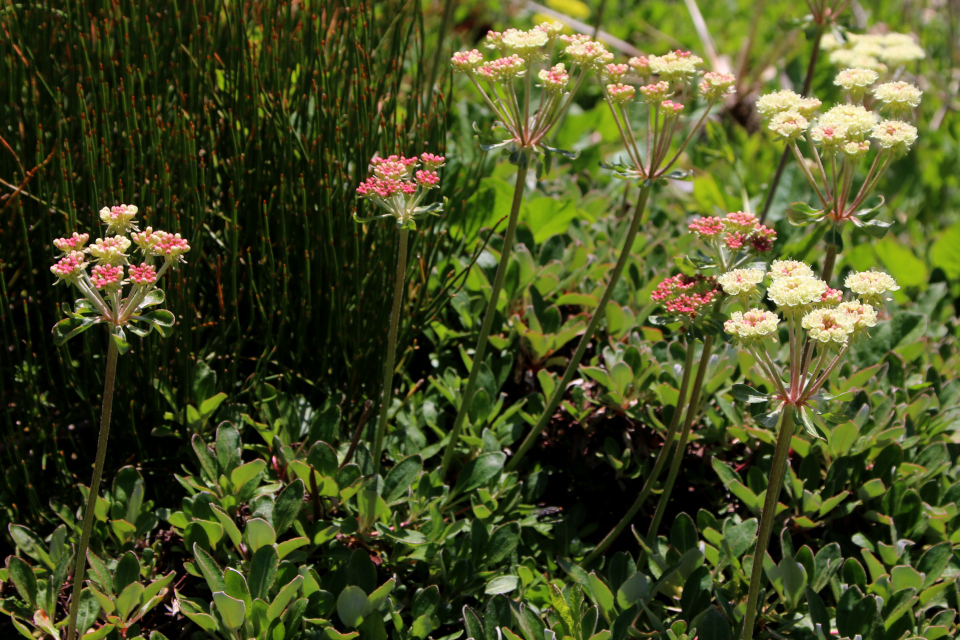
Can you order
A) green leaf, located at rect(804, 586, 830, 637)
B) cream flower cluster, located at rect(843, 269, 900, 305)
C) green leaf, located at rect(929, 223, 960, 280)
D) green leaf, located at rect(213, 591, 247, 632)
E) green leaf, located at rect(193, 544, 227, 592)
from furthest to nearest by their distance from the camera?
green leaf, located at rect(929, 223, 960, 280)
green leaf, located at rect(804, 586, 830, 637)
green leaf, located at rect(193, 544, 227, 592)
green leaf, located at rect(213, 591, 247, 632)
cream flower cluster, located at rect(843, 269, 900, 305)

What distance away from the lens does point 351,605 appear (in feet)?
5.49

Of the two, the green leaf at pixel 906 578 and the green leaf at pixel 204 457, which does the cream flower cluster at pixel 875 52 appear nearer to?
the green leaf at pixel 906 578

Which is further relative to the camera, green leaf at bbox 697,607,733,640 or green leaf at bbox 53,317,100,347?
green leaf at bbox 697,607,733,640

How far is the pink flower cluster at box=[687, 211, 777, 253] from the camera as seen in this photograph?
5.29ft

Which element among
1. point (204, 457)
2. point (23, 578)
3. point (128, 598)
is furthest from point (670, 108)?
point (23, 578)

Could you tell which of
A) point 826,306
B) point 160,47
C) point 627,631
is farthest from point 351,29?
point 627,631

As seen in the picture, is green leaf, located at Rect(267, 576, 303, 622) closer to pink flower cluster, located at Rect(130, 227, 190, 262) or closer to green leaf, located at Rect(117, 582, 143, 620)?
green leaf, located at Rect(117, 582, 143, 620)

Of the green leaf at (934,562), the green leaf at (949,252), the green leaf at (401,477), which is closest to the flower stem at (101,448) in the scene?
the green leaf at (401,477)

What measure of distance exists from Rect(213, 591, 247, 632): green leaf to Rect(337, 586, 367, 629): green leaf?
7.6 inches

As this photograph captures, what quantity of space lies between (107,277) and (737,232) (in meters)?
1.17

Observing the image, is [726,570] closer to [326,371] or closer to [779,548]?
[779,548]

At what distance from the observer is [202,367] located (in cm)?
195

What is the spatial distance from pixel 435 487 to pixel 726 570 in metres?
0.75

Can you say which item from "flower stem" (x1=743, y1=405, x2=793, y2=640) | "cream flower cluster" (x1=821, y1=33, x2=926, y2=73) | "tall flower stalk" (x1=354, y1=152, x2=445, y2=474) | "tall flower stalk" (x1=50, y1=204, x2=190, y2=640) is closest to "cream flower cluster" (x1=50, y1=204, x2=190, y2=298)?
"tall flower stalk" (x1=50, y1=204, x2=190, y2=640)
